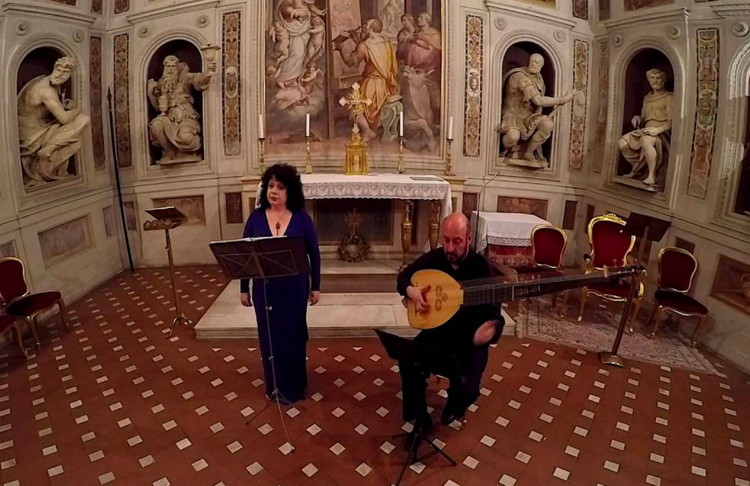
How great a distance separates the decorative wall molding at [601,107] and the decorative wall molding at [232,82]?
5.81 meters

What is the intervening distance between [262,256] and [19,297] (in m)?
3.85

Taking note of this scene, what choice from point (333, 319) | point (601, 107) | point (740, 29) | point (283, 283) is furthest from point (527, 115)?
point (283, 283)

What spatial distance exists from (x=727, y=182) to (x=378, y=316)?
4.46 m

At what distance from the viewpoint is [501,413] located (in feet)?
13.8

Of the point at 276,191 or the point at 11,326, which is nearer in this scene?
the point at 276,191

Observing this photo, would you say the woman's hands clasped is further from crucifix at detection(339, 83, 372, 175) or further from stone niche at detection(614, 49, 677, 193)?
stone niche at detection(614, 49, 677, 193)

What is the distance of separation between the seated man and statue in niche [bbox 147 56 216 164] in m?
5.42

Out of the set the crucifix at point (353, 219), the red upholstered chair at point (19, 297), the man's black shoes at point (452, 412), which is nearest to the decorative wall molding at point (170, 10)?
the crucifix at point (353, 219)

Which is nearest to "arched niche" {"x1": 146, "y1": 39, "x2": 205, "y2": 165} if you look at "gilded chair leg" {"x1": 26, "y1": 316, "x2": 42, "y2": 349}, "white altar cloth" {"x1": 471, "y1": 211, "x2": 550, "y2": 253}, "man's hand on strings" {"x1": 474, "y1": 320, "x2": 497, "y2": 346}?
"gilded chair leg" {"x1": 26, "y1": 316, "x2": 42, "y2": 349}

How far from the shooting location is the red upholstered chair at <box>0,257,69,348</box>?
203 inches

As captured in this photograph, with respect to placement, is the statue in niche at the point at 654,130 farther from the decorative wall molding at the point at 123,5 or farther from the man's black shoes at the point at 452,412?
the decorative wall molding at the point at 123,5

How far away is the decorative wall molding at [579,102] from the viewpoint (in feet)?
25.2

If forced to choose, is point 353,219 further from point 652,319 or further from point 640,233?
point 652,319

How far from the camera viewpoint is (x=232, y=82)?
747cm
